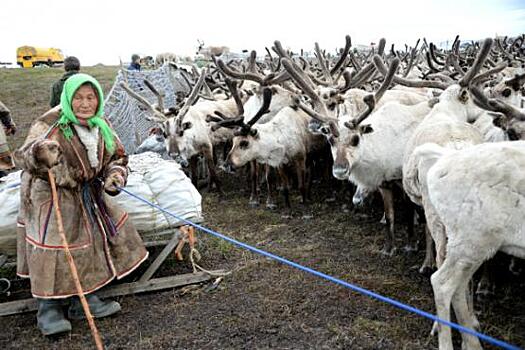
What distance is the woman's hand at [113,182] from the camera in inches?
137

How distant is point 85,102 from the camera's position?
11.3 ft

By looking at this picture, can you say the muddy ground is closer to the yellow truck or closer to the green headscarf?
the green headscarf

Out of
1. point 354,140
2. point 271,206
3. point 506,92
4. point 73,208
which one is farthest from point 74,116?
point 506,92

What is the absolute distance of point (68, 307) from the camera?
374 cm

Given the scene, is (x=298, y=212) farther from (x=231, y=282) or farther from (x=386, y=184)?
(x=231, y=282)

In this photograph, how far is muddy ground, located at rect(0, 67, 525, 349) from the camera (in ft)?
10.5

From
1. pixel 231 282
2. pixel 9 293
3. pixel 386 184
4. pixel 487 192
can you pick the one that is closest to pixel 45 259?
pixel 9 293

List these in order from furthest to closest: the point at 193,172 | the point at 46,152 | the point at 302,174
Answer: the point at 193,172
the point at 302,174
the point at 46,152

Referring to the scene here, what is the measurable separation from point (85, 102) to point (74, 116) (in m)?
0.13

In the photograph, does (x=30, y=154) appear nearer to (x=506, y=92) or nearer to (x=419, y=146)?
(x=419, y=146)

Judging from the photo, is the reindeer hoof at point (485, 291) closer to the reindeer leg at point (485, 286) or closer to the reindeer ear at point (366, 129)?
the reindeer leg at point (485, 286)

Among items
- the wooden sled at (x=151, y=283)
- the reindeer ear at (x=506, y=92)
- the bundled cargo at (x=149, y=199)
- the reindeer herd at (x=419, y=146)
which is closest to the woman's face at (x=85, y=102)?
the bundled cargo at (x=149, y=199)

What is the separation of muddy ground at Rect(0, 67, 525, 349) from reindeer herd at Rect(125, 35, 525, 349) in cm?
35

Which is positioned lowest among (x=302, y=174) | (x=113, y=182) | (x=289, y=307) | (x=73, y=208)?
(x=289, y=307)
